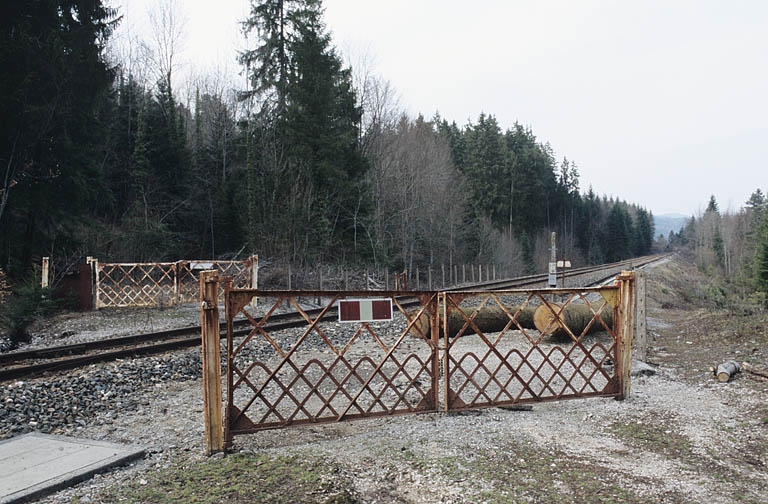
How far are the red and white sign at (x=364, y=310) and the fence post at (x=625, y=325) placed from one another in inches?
119

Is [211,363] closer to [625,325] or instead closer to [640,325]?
[625,325]

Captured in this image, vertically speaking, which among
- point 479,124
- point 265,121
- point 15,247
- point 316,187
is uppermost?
point 479,124

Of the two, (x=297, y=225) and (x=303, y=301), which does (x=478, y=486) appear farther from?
(x=297, y=225)

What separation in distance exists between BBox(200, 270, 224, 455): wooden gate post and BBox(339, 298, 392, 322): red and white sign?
47.1 inches

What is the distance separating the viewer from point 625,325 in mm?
6027

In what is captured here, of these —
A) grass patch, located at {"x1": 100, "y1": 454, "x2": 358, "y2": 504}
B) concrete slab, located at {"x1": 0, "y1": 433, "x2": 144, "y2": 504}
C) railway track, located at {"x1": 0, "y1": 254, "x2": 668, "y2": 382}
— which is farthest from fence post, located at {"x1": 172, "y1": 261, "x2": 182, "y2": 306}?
grass patch, located at {"x1": 100, "y1": 454, "x2": 358, "y2": 504}

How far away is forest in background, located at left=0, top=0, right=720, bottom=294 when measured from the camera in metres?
18.3

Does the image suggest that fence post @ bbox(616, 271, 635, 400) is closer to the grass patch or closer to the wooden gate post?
the grass patch

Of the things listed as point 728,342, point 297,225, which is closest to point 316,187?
point 297,225

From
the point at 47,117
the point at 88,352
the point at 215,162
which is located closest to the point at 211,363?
the point at 88,352

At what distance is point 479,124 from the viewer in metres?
61.6

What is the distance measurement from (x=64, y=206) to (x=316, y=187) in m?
12.0

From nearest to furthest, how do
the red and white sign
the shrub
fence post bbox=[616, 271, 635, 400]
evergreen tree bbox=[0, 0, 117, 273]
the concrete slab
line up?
the concrete slab → the red and white sign → fence post bbox=[616, 271, 635, 400] → the shrub → evergreen tree bbox=[0, 0, 117, 273]

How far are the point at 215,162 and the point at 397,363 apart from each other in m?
34.4
